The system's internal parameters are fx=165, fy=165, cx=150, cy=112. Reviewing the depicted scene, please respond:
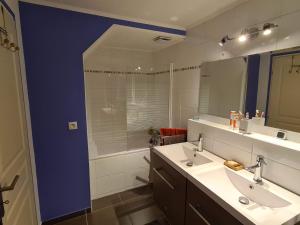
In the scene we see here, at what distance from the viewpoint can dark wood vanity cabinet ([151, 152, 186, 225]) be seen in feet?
4.66

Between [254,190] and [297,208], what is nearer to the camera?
[297,208]

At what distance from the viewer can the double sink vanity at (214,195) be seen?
926 millimetres

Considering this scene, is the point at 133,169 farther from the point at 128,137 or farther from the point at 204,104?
the point at 204,104

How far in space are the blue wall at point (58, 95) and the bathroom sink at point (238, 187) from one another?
1.38 meters

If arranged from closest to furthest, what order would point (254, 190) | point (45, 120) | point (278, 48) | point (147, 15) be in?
point (254, 190)
point (278, 48)
point (45, 120)
point (147, 15)

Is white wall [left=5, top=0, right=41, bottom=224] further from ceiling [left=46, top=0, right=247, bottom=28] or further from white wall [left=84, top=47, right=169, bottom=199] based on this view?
white wall [left=84, top=47, right=169, bottom=199]

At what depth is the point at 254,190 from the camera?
1.16m

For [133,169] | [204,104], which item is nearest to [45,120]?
[133,169]

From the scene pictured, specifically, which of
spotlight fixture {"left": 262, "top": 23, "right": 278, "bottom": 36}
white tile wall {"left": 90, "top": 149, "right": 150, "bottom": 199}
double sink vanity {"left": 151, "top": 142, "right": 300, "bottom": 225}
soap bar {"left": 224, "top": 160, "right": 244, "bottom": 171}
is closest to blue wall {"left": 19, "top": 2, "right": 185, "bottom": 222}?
white tile wall {"left": 90, "top": 149, "right": 150, "bottom": 199}

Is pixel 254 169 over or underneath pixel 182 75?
underneath

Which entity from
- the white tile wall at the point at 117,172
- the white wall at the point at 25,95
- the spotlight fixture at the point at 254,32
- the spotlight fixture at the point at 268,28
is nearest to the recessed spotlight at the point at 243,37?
the spotlight fixture at the point at 254,32

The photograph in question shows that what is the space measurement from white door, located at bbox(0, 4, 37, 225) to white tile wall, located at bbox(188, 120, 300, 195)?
1.66m

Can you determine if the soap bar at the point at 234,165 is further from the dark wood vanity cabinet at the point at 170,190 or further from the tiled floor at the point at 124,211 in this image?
the tiled floor at the point at 124,211

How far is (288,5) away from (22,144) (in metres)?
2.37
